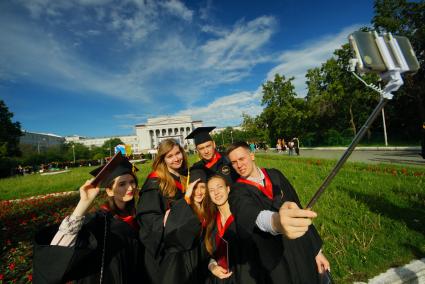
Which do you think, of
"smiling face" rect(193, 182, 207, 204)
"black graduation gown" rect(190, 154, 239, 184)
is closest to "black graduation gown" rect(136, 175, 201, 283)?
"smiling face" rect(193, 182, 207, 204)

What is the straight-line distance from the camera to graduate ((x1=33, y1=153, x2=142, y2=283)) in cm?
169

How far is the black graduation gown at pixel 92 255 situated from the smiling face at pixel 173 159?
0.87m

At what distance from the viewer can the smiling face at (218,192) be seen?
256 centimetres

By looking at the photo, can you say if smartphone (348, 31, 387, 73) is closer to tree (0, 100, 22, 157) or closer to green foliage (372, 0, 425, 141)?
green foliage (372, 0, 425, 141)

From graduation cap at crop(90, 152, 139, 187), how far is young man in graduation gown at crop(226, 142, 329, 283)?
104 centimetres

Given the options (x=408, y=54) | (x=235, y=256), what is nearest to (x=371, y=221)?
(x=235, y=256)

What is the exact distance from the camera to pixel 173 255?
2426 mm

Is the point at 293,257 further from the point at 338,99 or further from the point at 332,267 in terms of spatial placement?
the point at 338,99

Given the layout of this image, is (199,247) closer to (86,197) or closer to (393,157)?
(86,197)

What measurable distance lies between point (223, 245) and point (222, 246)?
0.7 inches

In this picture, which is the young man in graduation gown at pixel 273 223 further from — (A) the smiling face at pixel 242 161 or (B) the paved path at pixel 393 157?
(B) the paved path at pixel 393 157

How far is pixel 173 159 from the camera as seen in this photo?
3.04 metres

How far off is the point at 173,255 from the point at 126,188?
0.88m

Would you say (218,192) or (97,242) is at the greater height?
(218,192)
